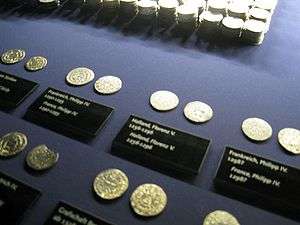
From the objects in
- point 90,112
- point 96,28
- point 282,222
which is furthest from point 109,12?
point 282,222

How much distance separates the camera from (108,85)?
131 centimetres

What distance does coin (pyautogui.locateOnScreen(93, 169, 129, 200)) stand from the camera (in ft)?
3.23

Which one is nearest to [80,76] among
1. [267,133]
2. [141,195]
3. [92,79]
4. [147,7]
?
[92,79]

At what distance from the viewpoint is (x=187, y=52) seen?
146 cm

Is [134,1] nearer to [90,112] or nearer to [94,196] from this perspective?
[90,112]

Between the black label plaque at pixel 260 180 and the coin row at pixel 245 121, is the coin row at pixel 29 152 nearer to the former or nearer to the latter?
the coin row at pixel 245 121

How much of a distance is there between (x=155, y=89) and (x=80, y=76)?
30 cm

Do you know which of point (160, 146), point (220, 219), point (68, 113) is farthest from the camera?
point (68, 113)

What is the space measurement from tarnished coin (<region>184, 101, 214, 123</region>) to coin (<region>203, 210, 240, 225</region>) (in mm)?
333

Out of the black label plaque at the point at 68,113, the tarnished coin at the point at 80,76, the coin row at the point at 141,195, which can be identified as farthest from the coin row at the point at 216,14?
the coin row at the point at 141,195

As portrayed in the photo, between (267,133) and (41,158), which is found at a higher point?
(267,133)

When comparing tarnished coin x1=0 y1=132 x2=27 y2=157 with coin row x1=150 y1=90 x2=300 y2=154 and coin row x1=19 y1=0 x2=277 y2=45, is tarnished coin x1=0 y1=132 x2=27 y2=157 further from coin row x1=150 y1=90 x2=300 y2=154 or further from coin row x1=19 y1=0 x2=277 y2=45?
coin row x1=19 y1=0 x2=277 y2=45

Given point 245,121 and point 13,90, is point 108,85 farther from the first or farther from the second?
point 245,121

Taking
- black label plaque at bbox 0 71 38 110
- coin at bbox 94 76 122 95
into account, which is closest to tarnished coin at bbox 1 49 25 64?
black label plaque at bbox 0 71 38 110
